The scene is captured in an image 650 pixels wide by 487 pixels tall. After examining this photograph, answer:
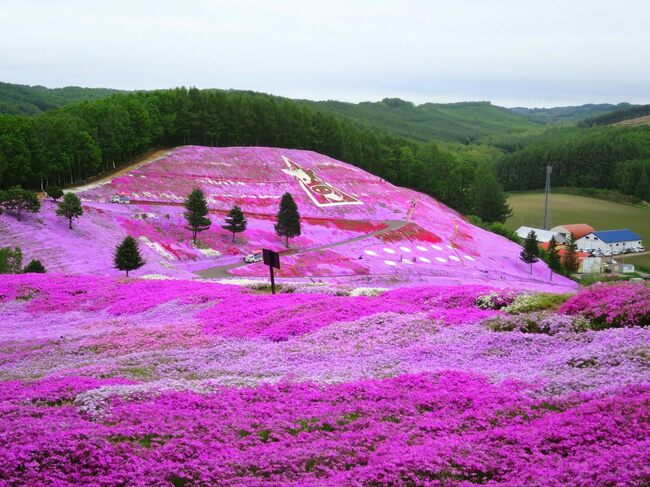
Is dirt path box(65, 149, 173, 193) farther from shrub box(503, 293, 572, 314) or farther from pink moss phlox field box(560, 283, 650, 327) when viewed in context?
pink moss phlox field box(560, 283, 650, 327)

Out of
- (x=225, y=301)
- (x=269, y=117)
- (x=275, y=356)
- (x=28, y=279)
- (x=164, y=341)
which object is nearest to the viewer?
(x=275, y=356)

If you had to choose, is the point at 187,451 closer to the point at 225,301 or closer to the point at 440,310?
the point at 440,310

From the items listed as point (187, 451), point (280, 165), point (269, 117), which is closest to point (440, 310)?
point (187, 451)

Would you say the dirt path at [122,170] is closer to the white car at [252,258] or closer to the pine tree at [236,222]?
the pine tree at [236,222]

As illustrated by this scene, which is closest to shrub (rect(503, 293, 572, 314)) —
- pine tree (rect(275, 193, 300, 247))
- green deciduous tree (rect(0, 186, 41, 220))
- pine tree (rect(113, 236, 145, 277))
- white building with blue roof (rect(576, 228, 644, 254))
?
pine tree (rect(113, 236, 145, 277))

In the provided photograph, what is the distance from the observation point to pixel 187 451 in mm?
12258

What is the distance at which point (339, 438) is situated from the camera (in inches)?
515

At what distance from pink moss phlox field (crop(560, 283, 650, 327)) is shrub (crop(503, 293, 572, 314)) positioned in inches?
37.1

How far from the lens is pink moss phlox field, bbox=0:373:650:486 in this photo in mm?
11023

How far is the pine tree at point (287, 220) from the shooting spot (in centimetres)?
7850

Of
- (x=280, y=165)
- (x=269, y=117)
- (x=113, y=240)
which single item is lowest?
(x=113, y=240)

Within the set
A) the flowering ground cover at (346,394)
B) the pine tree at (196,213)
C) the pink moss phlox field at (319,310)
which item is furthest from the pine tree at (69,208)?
the pink moss phlox field at (319,310)

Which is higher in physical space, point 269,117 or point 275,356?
point 269,117

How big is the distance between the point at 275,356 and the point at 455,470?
10.2 meters
